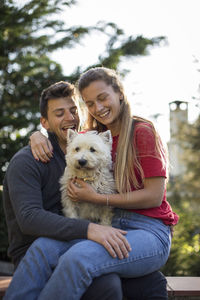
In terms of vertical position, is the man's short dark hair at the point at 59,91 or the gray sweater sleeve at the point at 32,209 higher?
the man's short dark hair at the point at 59,91

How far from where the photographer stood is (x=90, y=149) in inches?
145

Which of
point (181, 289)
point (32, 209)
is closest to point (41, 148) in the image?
point (32, 209)

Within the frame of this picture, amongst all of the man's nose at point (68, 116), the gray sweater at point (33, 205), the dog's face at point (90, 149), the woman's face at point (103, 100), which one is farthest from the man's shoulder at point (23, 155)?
the woman's face at point (103, 100)

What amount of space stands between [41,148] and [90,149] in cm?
58

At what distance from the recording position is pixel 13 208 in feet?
10.0

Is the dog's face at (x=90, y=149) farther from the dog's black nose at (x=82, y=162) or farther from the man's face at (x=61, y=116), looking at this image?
the man's face at (x=61, y=116)

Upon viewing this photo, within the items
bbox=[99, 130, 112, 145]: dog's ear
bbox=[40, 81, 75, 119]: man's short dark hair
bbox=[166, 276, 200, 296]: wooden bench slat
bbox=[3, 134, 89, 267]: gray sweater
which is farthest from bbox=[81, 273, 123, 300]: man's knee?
bbox=[40, 81, 75, 119]: man's short dark hair

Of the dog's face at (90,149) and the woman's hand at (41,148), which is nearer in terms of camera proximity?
the woman's hand at (41,148)

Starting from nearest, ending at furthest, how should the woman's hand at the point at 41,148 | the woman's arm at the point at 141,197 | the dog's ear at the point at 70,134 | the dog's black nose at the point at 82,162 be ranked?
the woman's arm at the point at 141,197 < the woman's hand at the point at 41,148 < the dog's black nose at the point at 82,162 < the dog's ear at the point at 70,134

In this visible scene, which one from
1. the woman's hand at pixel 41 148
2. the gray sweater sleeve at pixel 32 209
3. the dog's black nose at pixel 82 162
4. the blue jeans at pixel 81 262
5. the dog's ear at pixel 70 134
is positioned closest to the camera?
the blue jeans at pixel 81 262

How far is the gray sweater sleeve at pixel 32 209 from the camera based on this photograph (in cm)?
278

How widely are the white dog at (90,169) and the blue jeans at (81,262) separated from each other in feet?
1.76

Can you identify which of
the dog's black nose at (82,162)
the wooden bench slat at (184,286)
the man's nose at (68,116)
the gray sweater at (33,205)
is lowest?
the wooden bench slat at (184,286)

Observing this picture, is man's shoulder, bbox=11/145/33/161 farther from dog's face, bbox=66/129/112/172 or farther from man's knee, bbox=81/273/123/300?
man's knee, bbox=81/273/123/300
